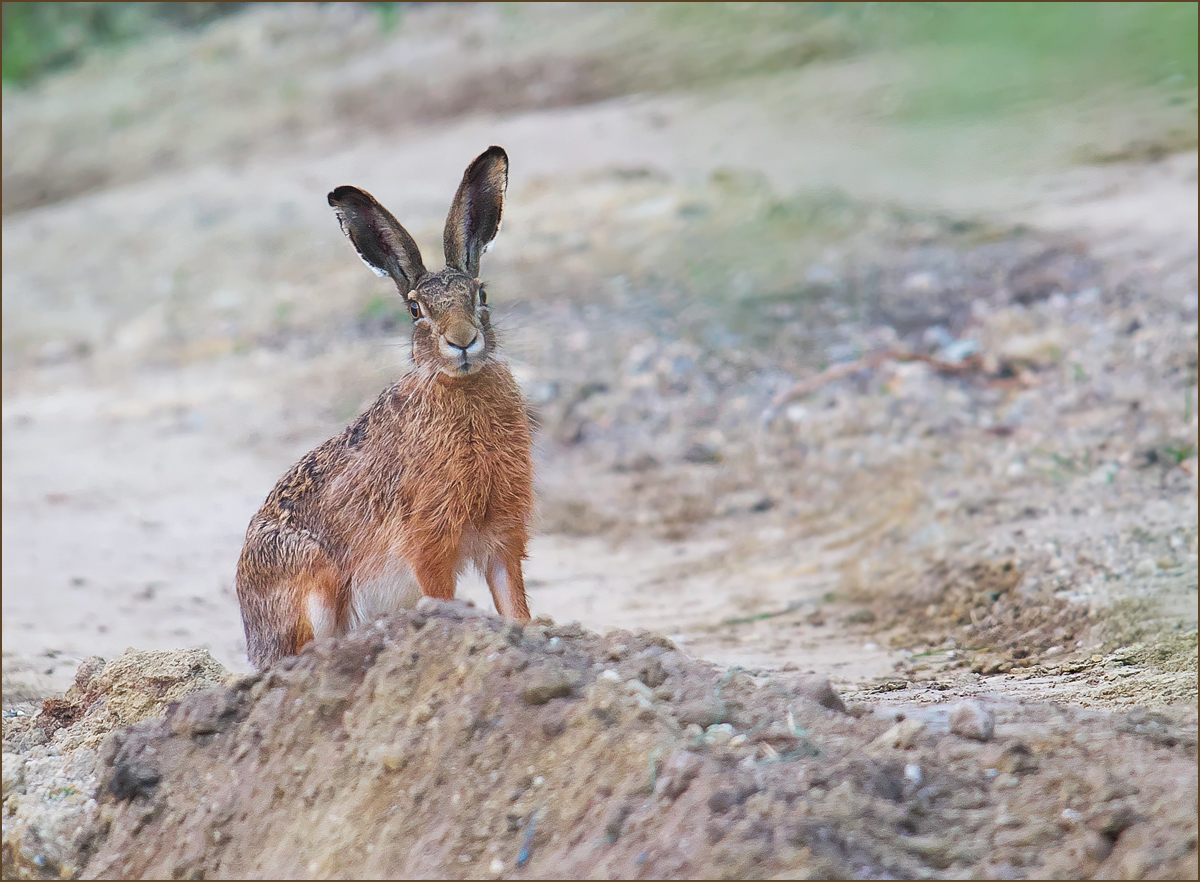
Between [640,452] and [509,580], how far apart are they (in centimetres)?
470

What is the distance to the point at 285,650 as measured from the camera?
423 centimetres

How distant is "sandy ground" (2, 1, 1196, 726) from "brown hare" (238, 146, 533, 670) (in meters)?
0.48

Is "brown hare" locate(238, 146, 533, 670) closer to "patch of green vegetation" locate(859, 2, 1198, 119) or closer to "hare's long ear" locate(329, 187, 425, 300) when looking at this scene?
"hare's long ear" locate(329, 187, 425, 300)

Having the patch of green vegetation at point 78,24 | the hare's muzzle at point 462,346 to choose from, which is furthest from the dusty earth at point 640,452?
the hare's muzzle at point 462,346

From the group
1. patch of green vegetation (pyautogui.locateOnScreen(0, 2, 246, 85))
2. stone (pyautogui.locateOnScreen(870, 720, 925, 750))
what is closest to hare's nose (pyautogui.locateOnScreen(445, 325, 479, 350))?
stone (pyautogui.locateOnScreen(870, 720, 925, 750))

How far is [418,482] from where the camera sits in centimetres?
408

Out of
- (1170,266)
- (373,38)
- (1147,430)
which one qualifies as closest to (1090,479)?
(1147,430)

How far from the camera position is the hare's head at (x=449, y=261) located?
153 inches

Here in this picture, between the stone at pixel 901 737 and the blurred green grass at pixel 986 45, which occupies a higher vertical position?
the blurred green grass at pixel 986 45

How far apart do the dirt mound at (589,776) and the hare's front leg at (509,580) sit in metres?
0.40

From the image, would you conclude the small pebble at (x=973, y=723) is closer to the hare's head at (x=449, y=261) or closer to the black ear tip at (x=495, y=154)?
the hare's head at (x=449, y=261)

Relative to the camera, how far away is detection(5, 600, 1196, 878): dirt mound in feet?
8.95

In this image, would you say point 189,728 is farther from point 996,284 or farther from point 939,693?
point 996,284

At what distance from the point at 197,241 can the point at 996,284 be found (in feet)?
26.9
